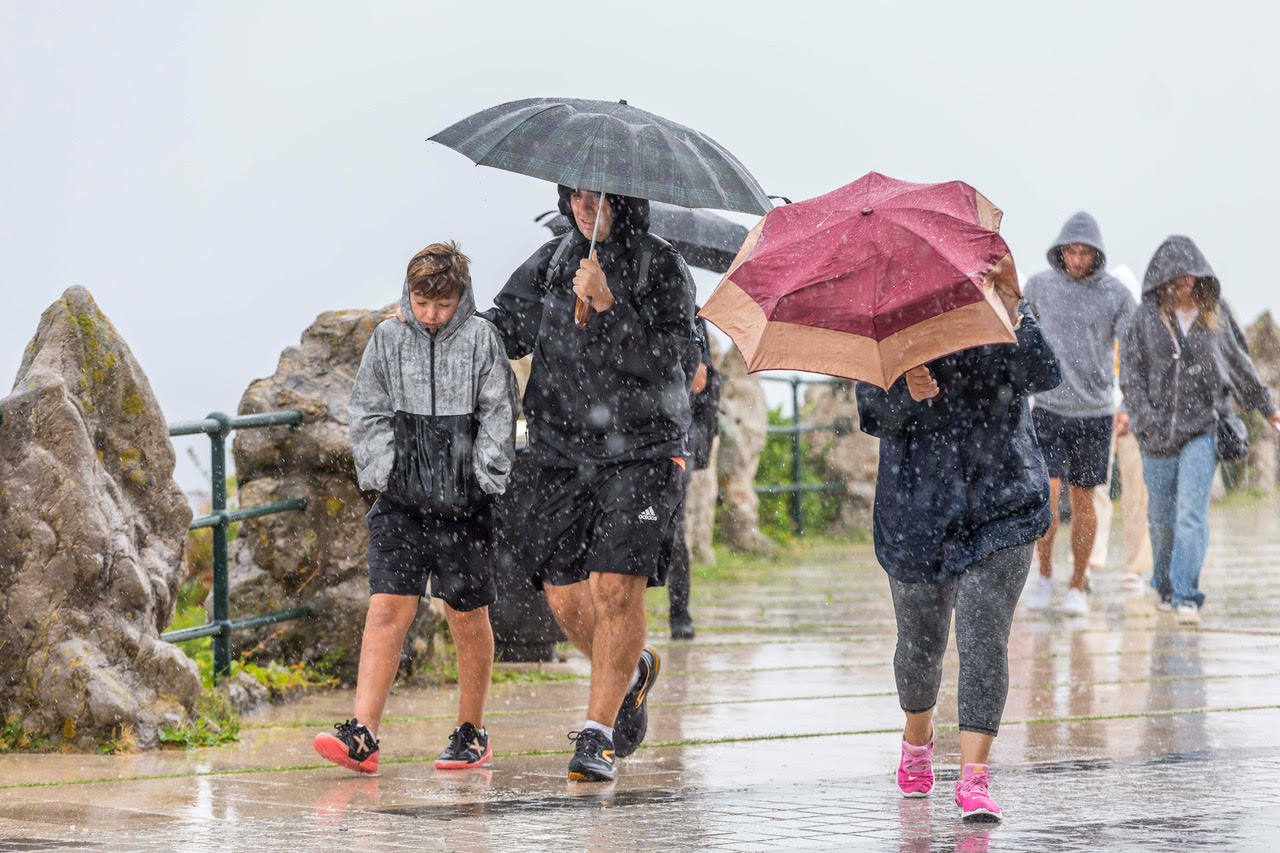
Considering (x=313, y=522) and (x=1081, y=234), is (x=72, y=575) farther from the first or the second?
(x=1081, y=234)

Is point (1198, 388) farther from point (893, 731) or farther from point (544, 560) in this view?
point (544, 560)

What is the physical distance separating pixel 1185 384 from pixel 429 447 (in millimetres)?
6765

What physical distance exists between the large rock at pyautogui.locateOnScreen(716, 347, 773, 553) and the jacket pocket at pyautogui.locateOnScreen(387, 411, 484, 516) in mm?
12094

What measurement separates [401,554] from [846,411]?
1509cm

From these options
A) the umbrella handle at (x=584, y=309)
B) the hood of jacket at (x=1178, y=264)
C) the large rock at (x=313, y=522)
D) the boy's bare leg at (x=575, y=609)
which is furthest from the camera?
the hood of jacket at (x=1178, y=264)

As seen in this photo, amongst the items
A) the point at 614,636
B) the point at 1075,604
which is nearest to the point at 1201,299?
the point at 1075,604

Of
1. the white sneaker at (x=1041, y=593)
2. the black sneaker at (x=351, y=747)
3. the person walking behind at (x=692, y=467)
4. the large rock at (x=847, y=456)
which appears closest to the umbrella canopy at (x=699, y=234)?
the person walking behind at (x=692, y=467)

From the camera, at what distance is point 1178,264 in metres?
12.3

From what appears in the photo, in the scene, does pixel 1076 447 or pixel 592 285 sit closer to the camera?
pixel 592 285

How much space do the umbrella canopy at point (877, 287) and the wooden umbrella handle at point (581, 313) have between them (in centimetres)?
91

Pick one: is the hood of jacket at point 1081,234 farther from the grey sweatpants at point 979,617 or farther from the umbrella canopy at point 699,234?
the grey sweatpants at point 979,617

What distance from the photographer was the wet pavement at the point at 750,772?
555 cm

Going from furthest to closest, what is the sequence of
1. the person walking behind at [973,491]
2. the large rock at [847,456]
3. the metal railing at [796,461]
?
1. the large rock at [847,456]
2. the metal railing at [796,461]
3. the person walking behind at [973,491]

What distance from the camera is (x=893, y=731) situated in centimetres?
805
